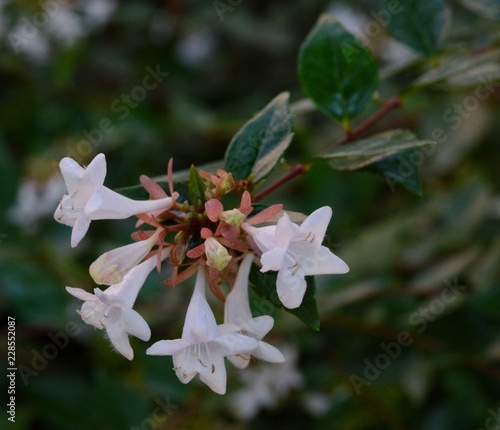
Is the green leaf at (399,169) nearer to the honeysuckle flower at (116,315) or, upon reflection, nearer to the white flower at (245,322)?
the white flower at (245,322)

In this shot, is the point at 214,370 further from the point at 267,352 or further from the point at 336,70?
the point at 336,70

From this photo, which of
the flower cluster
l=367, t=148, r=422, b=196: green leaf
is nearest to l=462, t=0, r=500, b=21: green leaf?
l=367, t=148, r=422, b=196: green leaf

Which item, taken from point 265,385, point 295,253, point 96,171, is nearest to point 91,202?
point 96,171

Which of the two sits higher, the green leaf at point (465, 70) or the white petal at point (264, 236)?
the green leaf at point (465, 70)

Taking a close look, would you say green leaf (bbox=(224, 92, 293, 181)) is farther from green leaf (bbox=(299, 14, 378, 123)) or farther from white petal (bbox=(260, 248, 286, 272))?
white petal (bbox=(260, 248, 286, 272))

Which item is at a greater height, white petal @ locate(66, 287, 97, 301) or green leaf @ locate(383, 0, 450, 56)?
green leaf @ locate(383, 0, 450, 56)

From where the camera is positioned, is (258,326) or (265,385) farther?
(265,385)

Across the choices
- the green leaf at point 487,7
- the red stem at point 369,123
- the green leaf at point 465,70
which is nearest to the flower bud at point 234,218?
the red stem at point 369,123
